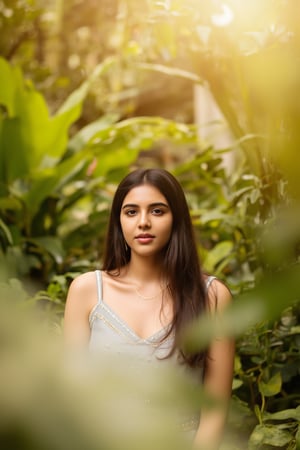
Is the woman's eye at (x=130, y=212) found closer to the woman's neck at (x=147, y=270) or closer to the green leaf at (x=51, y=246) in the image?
the woman's neck at (x=147, y=270)

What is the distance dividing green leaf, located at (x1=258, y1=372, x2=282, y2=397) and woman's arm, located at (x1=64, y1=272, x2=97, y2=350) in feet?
1.46

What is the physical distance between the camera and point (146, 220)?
1509 millimetres

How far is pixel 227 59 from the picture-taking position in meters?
2.19

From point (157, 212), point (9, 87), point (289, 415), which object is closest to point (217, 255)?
point (157, 212)

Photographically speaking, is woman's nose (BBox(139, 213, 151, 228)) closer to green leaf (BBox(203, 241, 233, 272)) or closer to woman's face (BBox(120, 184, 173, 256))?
woman's face (BBox(120, 184, 173, 256))

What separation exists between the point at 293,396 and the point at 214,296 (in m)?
0.37

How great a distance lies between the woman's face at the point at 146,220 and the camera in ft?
4.98

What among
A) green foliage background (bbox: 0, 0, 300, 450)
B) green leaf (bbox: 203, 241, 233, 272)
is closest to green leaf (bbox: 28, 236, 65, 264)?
green foliage background (bbox: 0, 0, 300, 450)

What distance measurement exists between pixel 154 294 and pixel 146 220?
→ 0.19 m

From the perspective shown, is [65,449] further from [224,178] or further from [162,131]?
[162,131]

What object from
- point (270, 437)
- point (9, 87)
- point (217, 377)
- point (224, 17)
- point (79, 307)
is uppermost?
point (9, 87)

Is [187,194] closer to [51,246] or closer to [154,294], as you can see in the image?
[51,246]

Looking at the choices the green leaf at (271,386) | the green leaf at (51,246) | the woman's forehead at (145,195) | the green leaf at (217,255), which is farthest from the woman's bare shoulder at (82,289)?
the green leaf at (51,246)

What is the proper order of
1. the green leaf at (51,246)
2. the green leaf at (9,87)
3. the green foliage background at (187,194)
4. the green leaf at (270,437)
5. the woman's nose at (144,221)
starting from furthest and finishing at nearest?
the green leaf at (9,87) < the green leaf at (51,246) < the woman's nose at (144,221) < the green leaf at (270,437) < the green foliage background at (187,194)
